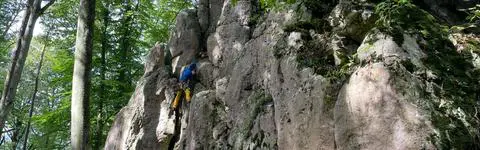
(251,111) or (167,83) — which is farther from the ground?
(167,83)

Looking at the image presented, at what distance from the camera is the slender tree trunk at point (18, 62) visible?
8.55 m

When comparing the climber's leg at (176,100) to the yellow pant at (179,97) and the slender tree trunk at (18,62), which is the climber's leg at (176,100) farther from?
the slender tree trunk at (18,62)

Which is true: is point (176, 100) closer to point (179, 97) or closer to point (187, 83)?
point (179, 97)

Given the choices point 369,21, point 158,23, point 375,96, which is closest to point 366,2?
point 369,21

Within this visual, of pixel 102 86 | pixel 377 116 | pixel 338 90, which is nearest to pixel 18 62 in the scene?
pixel 338 90

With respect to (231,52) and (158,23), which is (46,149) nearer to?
(158,23)

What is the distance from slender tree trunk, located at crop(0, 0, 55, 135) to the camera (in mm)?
8555

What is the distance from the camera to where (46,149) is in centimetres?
2109

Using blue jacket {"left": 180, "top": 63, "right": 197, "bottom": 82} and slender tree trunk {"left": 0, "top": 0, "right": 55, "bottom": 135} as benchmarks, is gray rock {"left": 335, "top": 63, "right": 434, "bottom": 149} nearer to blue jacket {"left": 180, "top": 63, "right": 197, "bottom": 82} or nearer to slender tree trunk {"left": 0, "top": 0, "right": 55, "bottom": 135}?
slender tree trunk {"left": 0, "top": 0, "right": 55, "bottom": 135}

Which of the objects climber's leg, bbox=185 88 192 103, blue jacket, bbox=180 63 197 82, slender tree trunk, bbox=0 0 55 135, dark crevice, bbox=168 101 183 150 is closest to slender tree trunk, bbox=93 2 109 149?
dark crevice, bbox=168 101 183 150

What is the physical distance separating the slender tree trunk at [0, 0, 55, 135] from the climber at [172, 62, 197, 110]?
440 centimetres

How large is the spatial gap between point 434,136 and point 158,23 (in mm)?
16666

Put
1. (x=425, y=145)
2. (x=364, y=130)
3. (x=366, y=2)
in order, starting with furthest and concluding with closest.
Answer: (x=366, y=2), (x=364, y=130), (x=425, y=145)

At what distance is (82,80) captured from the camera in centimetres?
536
